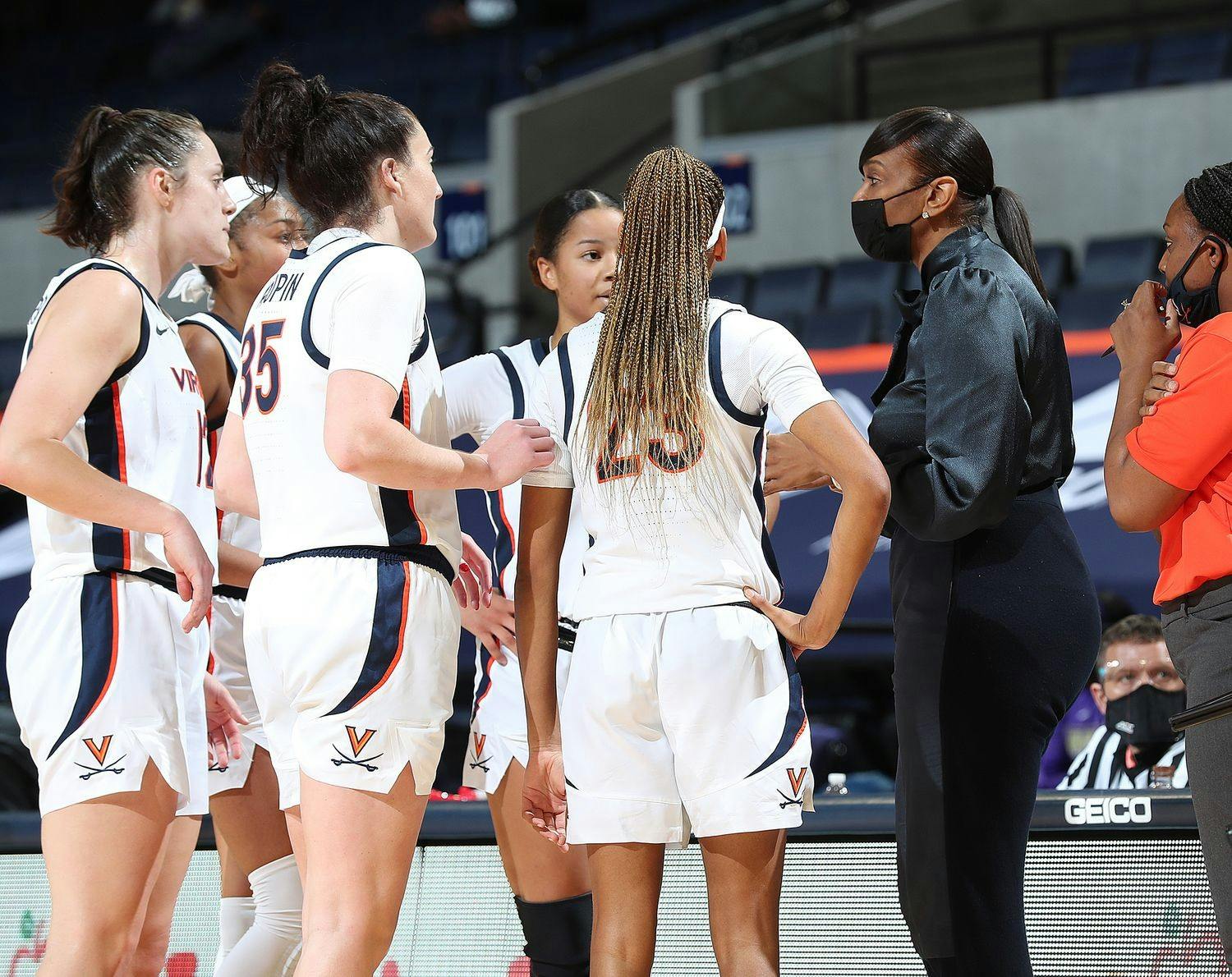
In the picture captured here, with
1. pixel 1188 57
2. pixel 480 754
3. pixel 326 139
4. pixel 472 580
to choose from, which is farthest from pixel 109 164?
pixel 1188 57

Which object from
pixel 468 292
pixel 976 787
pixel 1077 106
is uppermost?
pixel 1077 106

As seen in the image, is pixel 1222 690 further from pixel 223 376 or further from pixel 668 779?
pixel 223 376

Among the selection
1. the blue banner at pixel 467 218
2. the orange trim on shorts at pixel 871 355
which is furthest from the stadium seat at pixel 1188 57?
the blue banner at pixel 467 218

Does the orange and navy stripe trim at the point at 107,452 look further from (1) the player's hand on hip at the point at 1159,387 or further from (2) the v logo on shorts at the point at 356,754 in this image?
(1) the player's hand on hip at the point at 1159,387

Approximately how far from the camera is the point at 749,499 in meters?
2.31

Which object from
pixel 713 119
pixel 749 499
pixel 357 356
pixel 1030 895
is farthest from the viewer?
pixel 713 119

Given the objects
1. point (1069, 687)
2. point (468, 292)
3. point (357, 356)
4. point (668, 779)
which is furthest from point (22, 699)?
point (468, 292)

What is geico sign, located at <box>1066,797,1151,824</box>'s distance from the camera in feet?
9.37

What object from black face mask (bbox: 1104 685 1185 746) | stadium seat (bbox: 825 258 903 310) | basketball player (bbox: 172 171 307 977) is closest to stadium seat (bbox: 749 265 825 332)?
stadium seat (bbox: 825 258 903 310)

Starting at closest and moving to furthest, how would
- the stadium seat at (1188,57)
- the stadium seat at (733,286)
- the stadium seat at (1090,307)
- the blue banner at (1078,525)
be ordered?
the blue banner at (1078,525)
the stadium seat at (1090,307)
the stadium seat at (733,286)
the stadium seat at (1188,57)

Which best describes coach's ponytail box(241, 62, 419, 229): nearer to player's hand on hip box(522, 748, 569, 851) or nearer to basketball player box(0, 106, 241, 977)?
basketball player box(0, 106, 241, 977)

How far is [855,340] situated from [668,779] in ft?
18.5

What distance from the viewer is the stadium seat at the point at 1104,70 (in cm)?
934

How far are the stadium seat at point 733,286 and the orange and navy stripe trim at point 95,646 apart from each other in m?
6.61
